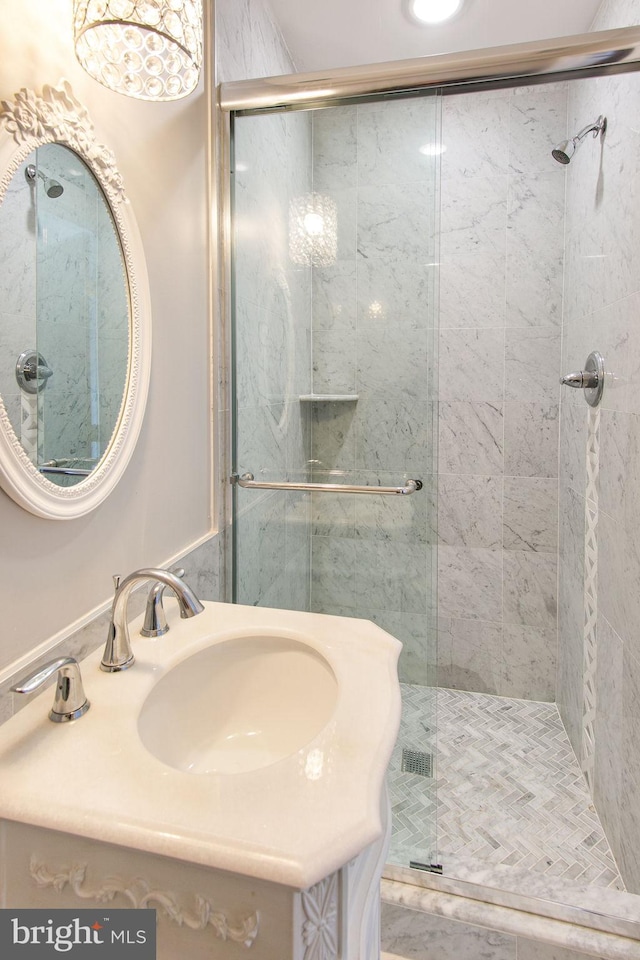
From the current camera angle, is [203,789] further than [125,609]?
No

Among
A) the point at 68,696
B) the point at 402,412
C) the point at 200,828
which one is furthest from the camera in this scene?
the point at 402,412

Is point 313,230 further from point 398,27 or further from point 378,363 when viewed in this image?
point 398,27

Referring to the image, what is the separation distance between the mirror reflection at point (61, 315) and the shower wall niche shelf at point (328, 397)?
668 millimetres

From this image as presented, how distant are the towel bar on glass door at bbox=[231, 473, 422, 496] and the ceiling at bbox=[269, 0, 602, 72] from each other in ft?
4.92

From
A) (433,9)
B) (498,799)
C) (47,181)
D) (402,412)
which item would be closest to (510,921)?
(498,799)

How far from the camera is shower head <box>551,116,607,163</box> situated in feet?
5.61

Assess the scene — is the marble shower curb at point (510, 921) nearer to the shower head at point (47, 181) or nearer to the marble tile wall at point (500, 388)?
the marble tile wall at point (500, 388)

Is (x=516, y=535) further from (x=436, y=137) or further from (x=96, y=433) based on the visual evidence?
(x=96, y=433)

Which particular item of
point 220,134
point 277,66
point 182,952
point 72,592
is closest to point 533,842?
point 182,952

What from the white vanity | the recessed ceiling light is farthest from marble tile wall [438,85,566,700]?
the white vanity

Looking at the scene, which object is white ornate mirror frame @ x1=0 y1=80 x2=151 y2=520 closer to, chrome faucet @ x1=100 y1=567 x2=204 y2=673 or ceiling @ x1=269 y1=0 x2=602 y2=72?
chrome faucet @ x1=100 y1=567 x2=204 y2=673

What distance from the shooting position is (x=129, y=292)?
3.36 feet

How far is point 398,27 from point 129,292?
5.00 feet

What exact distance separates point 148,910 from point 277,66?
7.37 ft
